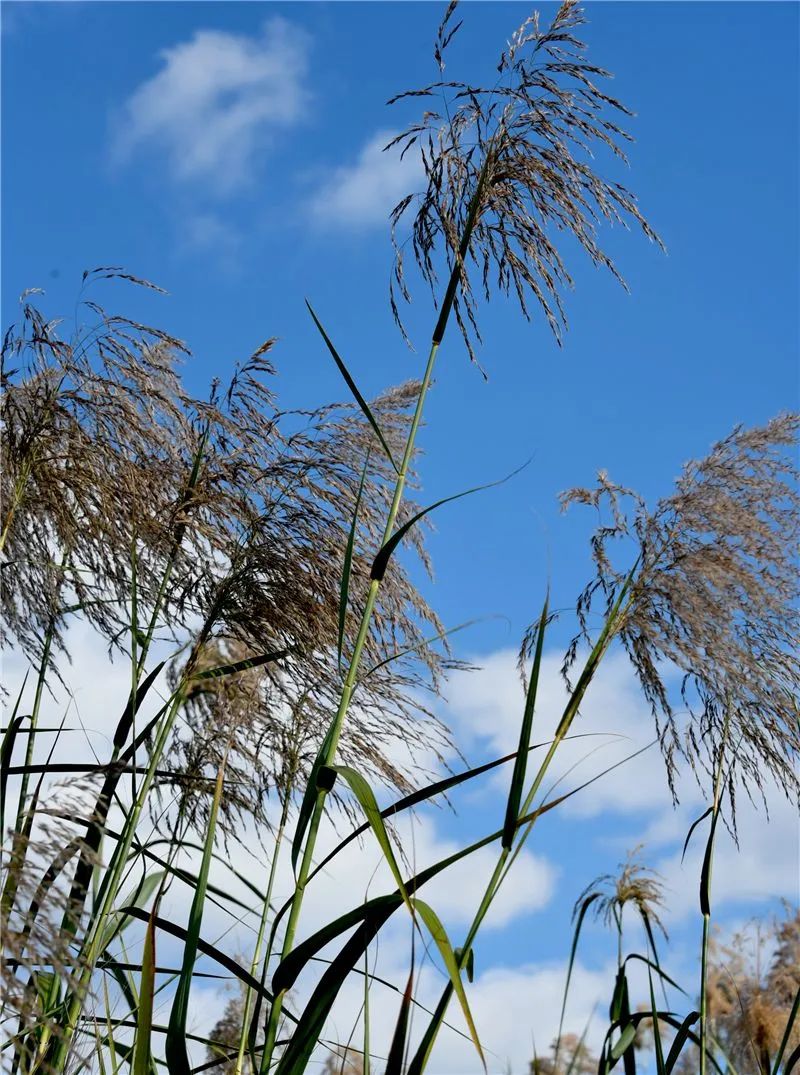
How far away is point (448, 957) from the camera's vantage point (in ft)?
3.87

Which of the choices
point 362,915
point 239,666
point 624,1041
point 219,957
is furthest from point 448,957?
point 624,1041

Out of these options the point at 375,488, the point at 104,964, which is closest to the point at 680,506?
the point at 375,488

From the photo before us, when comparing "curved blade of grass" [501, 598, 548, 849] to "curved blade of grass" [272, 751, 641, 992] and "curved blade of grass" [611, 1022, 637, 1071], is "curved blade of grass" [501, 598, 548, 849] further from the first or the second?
"curved blade of grass" [611, 1022, 637, 1071]

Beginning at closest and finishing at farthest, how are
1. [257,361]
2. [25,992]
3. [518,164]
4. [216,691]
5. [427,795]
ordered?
[25,992], [427,795], [216,691], [518,164], [257,361]

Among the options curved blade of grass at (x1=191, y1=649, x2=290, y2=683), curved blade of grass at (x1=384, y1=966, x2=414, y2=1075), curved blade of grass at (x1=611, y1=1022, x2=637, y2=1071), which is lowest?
curved blade of grass at (x1=384, y1=966, x2=414, y2=1075)

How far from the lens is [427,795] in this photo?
1454 mm

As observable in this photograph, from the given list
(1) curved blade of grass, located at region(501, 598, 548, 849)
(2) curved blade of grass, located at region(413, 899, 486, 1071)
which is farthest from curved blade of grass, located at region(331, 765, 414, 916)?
(1) curved blade of grass, located at region(501, 598, 548, 849)

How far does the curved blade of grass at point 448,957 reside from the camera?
1.16 meters

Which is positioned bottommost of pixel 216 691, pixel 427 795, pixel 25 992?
pixel 25 992

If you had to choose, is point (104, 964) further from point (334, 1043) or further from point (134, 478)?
point (134, 478)

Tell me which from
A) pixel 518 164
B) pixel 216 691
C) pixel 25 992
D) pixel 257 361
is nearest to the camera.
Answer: pixel 25 992

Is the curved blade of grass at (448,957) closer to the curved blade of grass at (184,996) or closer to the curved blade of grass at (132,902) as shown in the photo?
the curved blade of grass at (184,996)

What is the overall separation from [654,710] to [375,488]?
0.84 metres

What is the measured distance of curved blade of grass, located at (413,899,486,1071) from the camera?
3.79 feet
